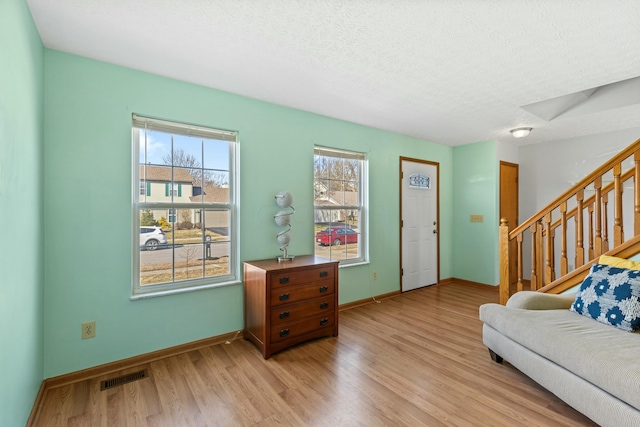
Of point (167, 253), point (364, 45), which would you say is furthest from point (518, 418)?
A: point (167, 253)

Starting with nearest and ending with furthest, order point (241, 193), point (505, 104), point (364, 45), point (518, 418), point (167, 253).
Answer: point (518, 418) < point (364, 45) < point (167, 253) < point (241, 193) < point (505, 104)

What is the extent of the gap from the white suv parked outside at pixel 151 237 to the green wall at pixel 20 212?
622mm

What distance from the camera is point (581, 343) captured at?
176cm

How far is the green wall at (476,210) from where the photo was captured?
4.67 meters

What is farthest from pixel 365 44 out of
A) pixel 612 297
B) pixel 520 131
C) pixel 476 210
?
pixel 476 210

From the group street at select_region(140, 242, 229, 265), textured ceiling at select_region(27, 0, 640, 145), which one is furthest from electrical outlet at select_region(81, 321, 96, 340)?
textured ceiling at select_region(27, 0, 640, 145)

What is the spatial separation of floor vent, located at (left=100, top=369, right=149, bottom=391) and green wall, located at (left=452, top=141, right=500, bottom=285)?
4706 mm

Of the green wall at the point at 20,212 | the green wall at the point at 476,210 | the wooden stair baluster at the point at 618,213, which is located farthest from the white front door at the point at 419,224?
the green wall at the point at 20,212

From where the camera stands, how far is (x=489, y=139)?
4652mm

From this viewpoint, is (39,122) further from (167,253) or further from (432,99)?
(432,99)

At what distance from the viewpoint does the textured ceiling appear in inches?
66.6

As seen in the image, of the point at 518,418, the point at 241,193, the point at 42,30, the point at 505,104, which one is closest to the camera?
the point at 518,418

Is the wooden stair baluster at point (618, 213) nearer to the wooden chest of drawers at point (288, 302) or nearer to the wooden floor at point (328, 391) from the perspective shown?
the wooden floor at point (328, 391)

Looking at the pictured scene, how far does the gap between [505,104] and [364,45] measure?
6.54 ft
